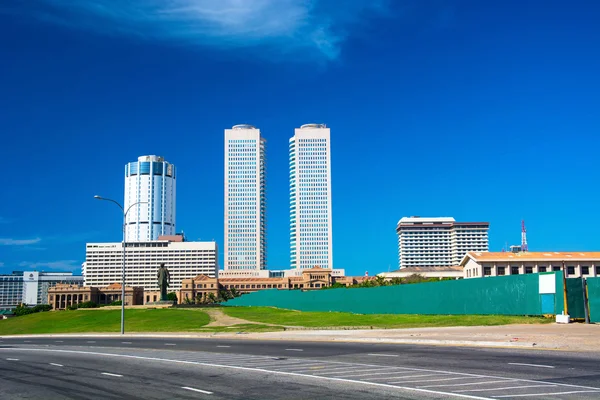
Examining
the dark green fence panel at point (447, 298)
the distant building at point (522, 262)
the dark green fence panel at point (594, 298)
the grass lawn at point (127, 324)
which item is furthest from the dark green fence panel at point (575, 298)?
the distant building at point (522, 262)

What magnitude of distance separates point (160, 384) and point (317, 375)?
4.44 metres

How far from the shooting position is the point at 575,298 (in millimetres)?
36719

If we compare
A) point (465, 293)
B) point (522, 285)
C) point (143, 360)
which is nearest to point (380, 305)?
point (465, 293)

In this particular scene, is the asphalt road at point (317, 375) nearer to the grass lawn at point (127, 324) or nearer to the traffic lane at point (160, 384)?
the traffic lane at point (160, 384)

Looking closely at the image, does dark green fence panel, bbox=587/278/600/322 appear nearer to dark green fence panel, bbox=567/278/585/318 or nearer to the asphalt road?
dark green fence panel, bbox=567/278/585/318

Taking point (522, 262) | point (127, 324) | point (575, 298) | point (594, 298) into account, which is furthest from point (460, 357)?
point (522, 262)

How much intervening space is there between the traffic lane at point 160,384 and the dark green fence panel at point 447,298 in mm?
26012

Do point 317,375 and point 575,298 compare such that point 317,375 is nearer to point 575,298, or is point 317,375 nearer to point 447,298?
Result: point 575,298

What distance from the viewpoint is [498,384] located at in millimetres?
14977

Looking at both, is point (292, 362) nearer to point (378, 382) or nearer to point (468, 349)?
point (378, 382)

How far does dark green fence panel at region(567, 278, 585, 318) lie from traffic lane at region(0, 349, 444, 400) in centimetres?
2476

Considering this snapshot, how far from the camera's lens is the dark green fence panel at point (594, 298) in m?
35.3

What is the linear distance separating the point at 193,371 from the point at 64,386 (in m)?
4.11

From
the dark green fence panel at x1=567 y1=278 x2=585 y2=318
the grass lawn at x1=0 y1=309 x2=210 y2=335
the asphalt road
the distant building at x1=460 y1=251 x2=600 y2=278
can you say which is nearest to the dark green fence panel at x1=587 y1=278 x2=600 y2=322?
the dark green fence panel at x1=567 y1=278 x2=585 y2=318
